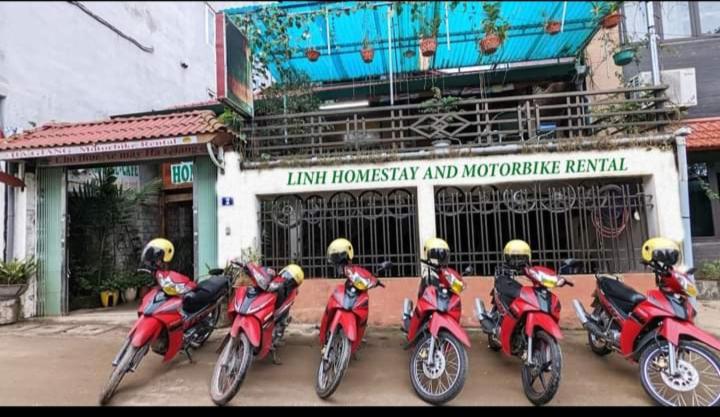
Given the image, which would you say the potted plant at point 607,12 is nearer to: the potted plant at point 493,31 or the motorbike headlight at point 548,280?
the potted plant at point 493,31

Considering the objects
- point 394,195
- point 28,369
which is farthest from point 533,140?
point 28,369

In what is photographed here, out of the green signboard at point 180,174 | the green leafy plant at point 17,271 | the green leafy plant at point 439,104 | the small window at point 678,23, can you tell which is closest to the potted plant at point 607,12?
the green leafy plant at point 439,104

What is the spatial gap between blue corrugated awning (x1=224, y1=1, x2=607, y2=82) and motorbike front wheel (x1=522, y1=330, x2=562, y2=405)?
4.61 metres

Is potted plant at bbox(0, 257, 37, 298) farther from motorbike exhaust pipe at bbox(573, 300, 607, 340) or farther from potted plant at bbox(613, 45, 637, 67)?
potted plant at bbox(613, 45, 637, 67)

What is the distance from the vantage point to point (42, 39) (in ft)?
28.9

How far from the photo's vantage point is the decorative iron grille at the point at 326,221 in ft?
20.9

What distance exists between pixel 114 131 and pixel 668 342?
24.9ft

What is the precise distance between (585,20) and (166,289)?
6.99 meters

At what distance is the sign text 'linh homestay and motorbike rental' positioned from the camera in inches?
238

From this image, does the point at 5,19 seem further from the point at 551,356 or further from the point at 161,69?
the point at 551,356

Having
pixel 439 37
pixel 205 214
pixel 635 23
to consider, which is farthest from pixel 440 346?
pixel 635 23

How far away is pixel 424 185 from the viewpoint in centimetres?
629

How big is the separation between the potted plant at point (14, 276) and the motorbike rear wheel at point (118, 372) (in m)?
4.57

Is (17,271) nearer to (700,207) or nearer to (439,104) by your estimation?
(439,104)
